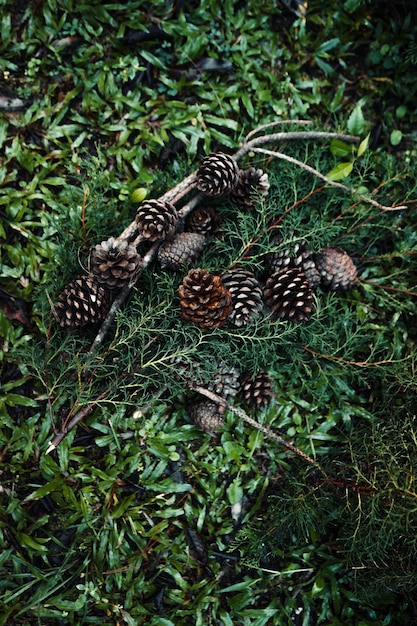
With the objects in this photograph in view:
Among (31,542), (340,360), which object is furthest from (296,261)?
(31,542)

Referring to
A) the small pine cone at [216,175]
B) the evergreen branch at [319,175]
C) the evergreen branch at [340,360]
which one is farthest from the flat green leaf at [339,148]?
the evergreen branch at [340,360]

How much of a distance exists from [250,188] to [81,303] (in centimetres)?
77

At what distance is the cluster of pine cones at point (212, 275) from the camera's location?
200cm

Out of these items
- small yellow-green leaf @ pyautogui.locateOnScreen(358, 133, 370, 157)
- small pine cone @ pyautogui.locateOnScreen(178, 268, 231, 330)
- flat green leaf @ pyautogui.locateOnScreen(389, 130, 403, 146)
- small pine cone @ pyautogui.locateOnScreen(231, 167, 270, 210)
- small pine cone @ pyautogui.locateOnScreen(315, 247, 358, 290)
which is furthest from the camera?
flat green leaf @ pyautogui.locateOnScreen(389, 130, 403, 146)

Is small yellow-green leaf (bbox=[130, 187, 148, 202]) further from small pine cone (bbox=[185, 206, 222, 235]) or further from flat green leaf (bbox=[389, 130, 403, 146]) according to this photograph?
flat green leaf (bbox=[389, 130, 403, 146])

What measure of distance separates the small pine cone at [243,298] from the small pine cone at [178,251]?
0.16 m

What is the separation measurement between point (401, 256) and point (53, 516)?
1757 mm

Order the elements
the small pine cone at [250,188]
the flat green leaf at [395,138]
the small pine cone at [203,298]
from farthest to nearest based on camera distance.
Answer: the flat green leaf at [395,138], the small pine cone at [250,188], the small pine cone at [203,298]

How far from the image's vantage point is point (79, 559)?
222 centimetres

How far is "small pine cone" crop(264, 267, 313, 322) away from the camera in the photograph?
210cm

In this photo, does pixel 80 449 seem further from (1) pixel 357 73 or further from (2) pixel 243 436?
(1) pixel 357 73

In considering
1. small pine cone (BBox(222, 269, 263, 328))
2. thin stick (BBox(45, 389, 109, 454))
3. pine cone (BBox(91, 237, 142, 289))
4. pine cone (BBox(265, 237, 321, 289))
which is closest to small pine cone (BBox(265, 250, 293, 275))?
pine cone (BBox(265, 237, 321, 289))

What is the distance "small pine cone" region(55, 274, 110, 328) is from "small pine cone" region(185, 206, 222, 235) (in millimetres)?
418

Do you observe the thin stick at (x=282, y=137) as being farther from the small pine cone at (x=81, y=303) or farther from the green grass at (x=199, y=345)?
the small pine cone at (x=81, y=303)
